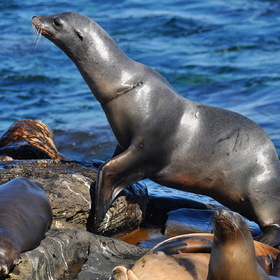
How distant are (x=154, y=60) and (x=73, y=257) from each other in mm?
12218

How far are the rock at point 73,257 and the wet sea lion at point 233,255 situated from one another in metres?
1.22

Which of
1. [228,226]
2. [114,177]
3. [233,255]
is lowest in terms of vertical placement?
[114,177]

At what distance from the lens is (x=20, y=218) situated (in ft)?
18.1

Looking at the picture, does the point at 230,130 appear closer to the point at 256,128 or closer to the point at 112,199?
the point at 256,128

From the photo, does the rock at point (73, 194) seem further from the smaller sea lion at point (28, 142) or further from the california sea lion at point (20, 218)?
the smaller sea lion at point (28, 142)

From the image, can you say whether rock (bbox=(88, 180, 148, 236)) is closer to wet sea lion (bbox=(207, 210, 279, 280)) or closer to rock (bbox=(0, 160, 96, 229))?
rock (bbox=(0, 160, 96, 229))

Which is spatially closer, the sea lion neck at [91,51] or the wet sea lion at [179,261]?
the wet sea lion at [179,261]

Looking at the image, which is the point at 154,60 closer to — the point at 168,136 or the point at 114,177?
the point at 168,136

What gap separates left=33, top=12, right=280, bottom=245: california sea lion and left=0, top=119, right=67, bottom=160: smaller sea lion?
144 centimetres

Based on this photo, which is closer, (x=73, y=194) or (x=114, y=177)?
(x=73, y=194)

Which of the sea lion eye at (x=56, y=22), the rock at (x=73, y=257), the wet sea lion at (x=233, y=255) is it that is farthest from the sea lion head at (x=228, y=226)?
the sea lion eye at (x=56, y=22)

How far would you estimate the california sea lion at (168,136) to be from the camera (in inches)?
275

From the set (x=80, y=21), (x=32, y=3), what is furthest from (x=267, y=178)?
(x=32, y=3)

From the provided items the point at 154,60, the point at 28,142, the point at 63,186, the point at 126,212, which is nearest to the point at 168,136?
the point at 126,212
